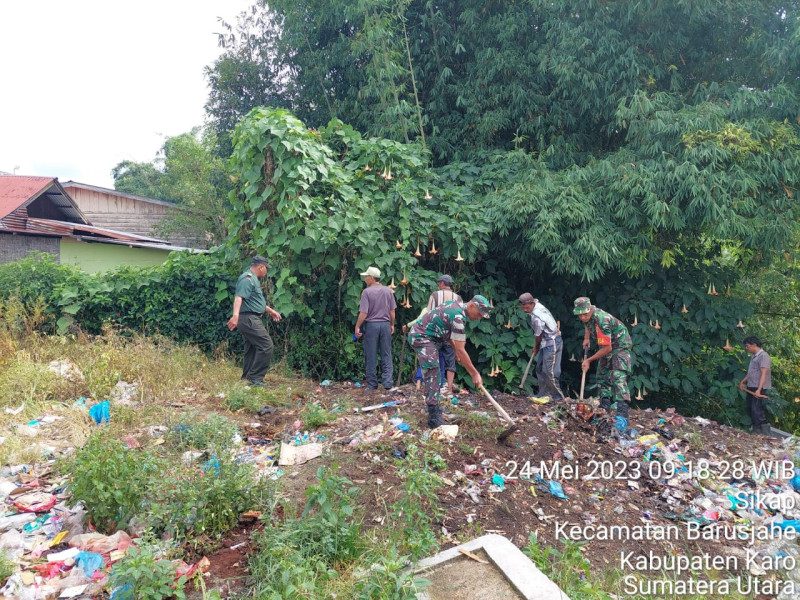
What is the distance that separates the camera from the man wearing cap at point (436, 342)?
5.64 metres

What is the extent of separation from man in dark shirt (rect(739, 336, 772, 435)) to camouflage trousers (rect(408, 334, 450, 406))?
18.4 ft

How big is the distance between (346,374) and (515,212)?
11.7 ft

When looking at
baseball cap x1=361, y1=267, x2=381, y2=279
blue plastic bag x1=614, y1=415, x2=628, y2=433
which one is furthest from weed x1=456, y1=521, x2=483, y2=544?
baseball cap x1=361, y1=267, x2=381, y2=279

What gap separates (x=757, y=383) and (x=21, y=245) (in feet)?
50.5

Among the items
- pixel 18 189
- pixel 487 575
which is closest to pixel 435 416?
pixel 487 575

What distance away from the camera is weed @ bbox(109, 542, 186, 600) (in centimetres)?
299

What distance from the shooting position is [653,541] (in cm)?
455

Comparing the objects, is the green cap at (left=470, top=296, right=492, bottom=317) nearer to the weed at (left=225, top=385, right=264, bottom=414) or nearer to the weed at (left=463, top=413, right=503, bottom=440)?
the weed at (left=463, top=413, right=503, bottom=440)

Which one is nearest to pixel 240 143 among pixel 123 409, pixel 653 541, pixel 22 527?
pixel 123 409

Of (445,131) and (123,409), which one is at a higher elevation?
(445,131)

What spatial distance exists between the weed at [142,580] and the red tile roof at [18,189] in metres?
14.7

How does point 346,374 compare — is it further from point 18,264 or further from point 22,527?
point 18,264

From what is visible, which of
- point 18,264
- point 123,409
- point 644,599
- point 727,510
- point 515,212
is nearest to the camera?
point 644,599

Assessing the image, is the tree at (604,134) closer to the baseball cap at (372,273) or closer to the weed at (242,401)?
the baseball cap at (372,273)
